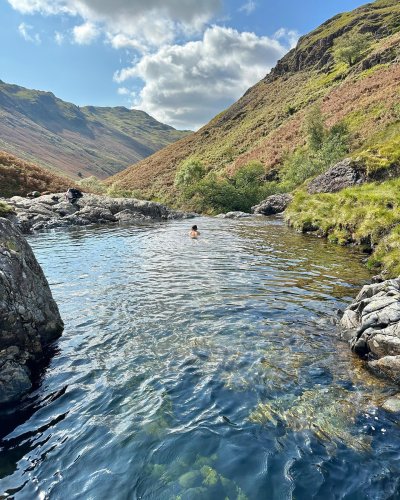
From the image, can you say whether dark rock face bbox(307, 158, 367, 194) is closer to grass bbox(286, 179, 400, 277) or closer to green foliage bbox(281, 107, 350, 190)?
grass bbox(286, 179, 400, 277)

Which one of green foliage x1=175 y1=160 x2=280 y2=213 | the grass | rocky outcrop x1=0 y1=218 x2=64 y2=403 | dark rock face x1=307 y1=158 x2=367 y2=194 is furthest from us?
green foliage x1=175 y1=160 x2=280 y2=213

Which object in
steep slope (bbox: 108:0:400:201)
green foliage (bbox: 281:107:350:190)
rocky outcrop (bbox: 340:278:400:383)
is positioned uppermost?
steep slope (bbox: 108:0:400:201)

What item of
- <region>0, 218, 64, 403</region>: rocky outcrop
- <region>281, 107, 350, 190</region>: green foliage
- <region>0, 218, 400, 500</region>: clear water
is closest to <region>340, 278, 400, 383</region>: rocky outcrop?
<region>0, 218, 400, 500</region>: clear water

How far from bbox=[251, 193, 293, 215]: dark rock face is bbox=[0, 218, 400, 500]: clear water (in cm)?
5008

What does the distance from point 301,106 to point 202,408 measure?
13096 centimetres

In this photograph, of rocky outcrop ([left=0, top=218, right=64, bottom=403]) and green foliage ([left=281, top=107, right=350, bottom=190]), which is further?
green foliage ([left=281, top=107, right=350, bottom=190])

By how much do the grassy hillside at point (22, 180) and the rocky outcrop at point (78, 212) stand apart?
8019 millimetres

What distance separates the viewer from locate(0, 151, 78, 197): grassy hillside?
212 ft

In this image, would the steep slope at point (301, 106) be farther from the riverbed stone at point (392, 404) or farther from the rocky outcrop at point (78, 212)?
the riverbed stone at point (392, 404)

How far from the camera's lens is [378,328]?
10.5 metres

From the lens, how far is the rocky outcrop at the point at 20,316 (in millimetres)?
8688

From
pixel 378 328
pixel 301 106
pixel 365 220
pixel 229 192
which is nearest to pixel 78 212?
pixel 229 192

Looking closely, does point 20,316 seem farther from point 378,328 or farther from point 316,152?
point 316,152

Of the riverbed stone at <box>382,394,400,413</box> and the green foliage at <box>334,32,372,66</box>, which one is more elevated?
the green foliage at <box>334,32,372,66</box>
